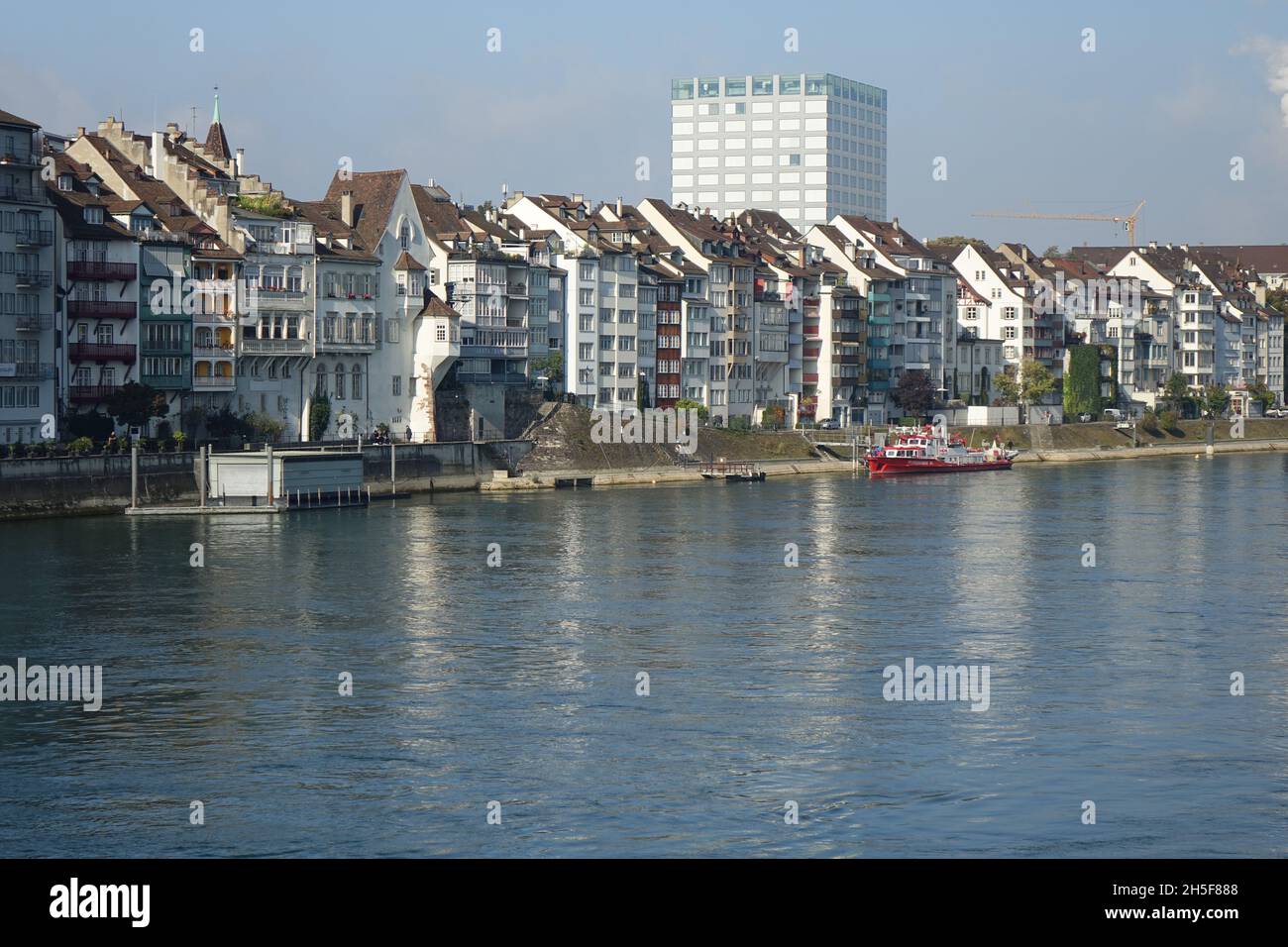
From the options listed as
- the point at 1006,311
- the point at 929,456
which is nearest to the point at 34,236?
the point at 929,456

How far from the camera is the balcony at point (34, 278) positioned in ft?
305

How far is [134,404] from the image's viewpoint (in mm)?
97562

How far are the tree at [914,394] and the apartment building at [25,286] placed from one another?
91.8 metres

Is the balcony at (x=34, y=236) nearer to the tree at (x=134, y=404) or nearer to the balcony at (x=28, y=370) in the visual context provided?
the balcony at (x=28, y=370)

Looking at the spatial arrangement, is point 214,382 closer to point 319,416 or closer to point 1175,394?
point 319,416

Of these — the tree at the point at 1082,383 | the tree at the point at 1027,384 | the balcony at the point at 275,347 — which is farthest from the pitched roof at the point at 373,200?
the tree at the point at 1082,383

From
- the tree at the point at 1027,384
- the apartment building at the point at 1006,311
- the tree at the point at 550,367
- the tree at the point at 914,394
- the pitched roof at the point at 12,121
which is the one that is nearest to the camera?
the pitched roof at the point at 12,121

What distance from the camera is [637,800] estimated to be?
34.6 metres

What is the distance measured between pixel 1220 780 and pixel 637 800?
10791mm

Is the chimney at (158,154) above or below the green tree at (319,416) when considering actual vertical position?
above
